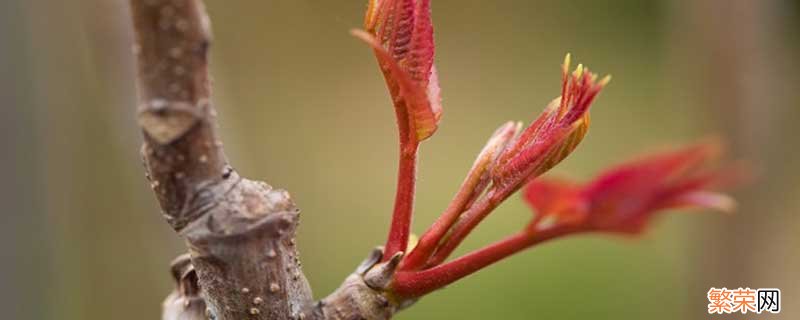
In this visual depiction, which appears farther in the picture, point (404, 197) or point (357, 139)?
point (357, 139)

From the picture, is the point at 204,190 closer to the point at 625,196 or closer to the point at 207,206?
the point at 207,206

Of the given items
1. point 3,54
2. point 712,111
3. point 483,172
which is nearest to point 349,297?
point 483,172

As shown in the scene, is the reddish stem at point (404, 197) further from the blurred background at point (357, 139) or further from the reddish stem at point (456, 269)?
the blurred background at point (357, 139)

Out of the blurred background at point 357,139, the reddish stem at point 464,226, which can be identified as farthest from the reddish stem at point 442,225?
the blurred background at point 357,139

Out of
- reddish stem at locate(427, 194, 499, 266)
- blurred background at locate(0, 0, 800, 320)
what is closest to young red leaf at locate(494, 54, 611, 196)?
reddish stem at locate(427, 194, 499, 266)

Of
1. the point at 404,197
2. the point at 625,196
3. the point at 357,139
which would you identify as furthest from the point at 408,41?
the point at 357,139

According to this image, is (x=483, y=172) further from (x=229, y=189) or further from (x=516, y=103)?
(x=516, y=103)
